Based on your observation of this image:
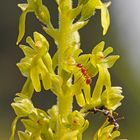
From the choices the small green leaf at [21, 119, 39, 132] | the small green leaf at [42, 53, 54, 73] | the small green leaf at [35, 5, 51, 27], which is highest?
the small green leaf at [35, 5, 51, 27]

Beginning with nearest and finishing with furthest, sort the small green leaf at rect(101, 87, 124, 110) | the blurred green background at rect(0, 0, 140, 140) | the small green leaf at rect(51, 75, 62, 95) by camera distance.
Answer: the small green leaf at rect(51, 75, 62, 95), the small green leaf at rect(101, 87, 124, 110), the blurred green background at rect(0, 0, 140, 140)

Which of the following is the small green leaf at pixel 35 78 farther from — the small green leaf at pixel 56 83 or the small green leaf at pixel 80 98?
the small green leaf at pixel 80 98

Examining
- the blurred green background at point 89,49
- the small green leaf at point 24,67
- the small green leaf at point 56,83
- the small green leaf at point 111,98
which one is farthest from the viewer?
the blurred green background at point 89,49

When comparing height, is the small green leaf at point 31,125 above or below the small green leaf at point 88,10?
below

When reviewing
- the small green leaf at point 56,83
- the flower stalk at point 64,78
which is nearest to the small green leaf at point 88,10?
the flower stalk at point 64,78

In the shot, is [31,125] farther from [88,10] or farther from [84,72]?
[88,10]

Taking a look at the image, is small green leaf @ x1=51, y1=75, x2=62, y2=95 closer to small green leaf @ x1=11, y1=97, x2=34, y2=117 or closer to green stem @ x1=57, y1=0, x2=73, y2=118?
green stem @ x1=57, y1=0, x2=73, y2=118

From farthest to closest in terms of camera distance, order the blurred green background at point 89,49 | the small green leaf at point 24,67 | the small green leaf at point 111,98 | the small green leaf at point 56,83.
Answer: the blurred green background at point 89,49, the small green leaf at point 111,98, the small green leaf at point 24,67, the small green leaf at point 56,83

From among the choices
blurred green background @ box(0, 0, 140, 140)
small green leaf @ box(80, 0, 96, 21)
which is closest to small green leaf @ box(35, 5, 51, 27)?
small green leaf @ box(80, 0, 96, 21)
